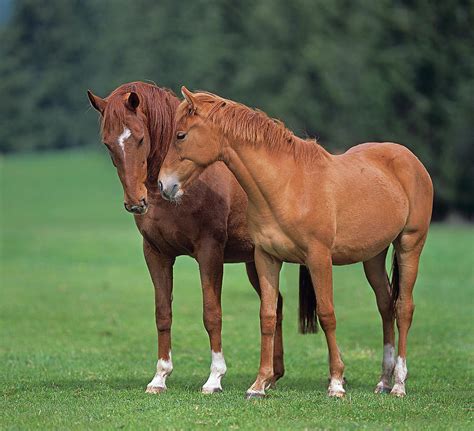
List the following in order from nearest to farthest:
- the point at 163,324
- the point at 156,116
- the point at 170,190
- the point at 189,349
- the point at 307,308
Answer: the point at 170,190
the point at 156,116
the point at 163,324
the point at 307,308
the point at 189,349

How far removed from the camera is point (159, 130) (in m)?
9.22

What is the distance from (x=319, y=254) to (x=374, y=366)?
11.5 feet

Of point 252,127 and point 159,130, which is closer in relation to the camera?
point 252,127

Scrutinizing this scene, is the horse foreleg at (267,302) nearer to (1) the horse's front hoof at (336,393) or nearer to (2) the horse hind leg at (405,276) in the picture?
(1) the horse's front hoof at (336,393)

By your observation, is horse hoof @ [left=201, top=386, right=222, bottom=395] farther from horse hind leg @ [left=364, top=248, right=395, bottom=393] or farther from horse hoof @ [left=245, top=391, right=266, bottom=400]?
horse hind leg @ [left=364, top=248, right=395, bottom=393]

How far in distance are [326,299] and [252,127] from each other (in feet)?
4.92

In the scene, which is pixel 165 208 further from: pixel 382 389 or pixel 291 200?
pixel 382 389

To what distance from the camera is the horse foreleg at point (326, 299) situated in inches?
346

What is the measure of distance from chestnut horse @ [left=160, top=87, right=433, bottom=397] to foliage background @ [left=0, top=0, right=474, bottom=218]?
1.14 m

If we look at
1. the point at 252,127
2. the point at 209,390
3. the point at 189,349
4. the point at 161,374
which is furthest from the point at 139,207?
the point at 189,349

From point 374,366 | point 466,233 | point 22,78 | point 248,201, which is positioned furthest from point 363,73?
point 22,78

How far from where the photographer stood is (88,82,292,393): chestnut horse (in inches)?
352

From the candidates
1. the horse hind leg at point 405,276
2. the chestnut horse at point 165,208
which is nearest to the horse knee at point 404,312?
the horse hind leg at point 405,276

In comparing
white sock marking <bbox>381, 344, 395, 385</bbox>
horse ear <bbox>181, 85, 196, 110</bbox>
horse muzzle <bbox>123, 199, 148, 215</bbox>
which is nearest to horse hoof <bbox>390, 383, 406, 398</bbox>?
white sock marking <bbox>381, 344, 395, 385</bbox>
